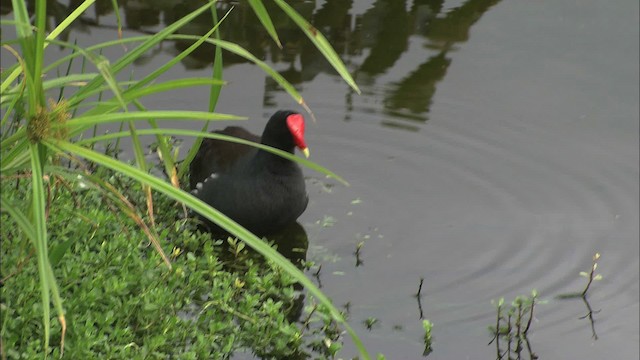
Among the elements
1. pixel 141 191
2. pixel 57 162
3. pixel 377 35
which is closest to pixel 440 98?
pixel 377 35

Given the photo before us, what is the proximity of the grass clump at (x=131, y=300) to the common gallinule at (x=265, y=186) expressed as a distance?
0.61 metres

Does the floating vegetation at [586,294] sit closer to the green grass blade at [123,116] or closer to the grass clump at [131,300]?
the grass clump at [131,300]

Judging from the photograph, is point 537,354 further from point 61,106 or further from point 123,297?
point 61,106

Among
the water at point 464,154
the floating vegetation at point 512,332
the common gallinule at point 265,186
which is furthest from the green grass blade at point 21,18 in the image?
the common gallinule at point 265,186

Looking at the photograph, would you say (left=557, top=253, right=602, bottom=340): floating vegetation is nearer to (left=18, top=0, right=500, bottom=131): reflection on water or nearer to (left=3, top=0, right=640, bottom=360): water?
(left=3, top=0, right=640, bottom=360): water

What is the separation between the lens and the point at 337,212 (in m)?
5.63

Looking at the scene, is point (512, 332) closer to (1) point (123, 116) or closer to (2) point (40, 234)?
(1) point (123, 116)

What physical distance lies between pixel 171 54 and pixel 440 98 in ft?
5.30

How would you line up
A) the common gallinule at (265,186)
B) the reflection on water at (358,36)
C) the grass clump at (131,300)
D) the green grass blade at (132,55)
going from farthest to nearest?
the reflection on water at (358,36), the common gallinule at (265,186), the grass clump at (131,300), the green grass blade at (132,55)

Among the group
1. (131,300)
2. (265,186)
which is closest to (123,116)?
(131,300)

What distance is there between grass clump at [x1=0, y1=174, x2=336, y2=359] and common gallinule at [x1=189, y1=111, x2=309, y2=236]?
0.61m

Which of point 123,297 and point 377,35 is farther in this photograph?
point 377,35

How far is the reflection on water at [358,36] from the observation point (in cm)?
687

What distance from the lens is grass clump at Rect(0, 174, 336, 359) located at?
3723 millimetres
